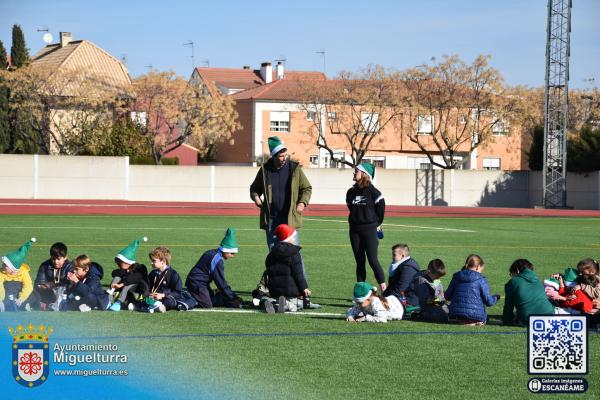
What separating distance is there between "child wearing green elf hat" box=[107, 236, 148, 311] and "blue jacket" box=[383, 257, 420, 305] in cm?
304

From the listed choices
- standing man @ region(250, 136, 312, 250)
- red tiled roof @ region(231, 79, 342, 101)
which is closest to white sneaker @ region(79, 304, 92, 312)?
standing man @ region(250, 136, 312, 250)

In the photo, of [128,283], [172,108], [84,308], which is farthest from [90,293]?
[172,108]

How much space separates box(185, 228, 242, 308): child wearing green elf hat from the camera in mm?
11688

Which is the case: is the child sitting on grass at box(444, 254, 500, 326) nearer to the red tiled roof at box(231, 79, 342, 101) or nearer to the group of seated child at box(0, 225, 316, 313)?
the group of seated child at box(0, 225, 316, 313)

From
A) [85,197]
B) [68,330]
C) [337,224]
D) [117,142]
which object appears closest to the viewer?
[68,330]

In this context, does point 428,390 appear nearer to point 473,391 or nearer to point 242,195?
point 473,391

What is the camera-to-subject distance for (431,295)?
11.0m

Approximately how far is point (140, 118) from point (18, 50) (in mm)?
8432

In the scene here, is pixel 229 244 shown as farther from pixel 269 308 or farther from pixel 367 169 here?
pixel 367 169

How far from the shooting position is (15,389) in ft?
23.2

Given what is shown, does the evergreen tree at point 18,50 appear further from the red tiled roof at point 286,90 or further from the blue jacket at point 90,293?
the blue jacket at point 90,293

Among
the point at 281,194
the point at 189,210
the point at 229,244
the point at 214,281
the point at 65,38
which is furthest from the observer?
the point at 65,38

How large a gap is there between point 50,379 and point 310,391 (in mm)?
1979

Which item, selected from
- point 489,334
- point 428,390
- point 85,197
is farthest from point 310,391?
point 85,197
